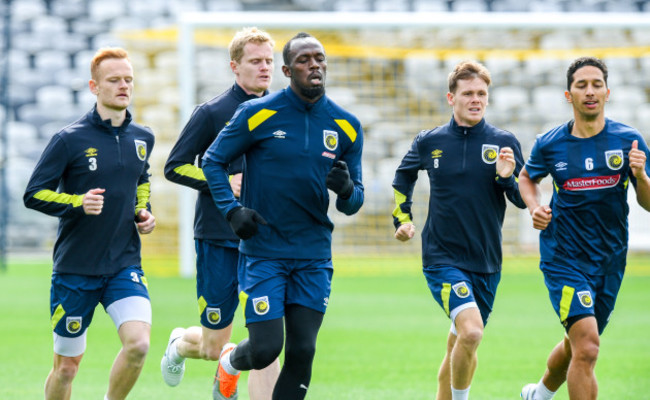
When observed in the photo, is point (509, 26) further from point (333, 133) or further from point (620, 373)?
point (333, 133)

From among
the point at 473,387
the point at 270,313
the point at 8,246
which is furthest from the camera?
the point at 8,246

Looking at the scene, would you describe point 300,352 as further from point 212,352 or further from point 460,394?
point 212,352

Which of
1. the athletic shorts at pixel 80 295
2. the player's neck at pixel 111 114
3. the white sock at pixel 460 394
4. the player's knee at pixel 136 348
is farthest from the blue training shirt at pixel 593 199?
the player's neck at pixel 111 114

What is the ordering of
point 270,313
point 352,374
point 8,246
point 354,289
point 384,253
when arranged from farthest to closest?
point 8,246, point 384,253, point 354,289, point 352,374, point 270,313

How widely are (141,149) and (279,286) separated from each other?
5.37ft

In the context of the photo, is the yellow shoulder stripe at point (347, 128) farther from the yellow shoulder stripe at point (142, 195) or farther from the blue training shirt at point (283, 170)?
the yellow shoulder stripe at point (142, 195)

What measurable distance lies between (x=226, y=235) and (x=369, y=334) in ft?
17.1

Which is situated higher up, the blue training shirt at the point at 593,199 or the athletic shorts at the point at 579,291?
the blue training shirt at the point at 593,199

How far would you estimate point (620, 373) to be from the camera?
30.6 ft

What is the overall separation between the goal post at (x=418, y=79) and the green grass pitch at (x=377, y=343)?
4.25ft

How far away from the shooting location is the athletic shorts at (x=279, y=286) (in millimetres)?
5934

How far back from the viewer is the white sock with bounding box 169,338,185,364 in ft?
25.8

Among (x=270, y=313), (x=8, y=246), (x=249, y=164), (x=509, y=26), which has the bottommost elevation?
(x=8, y=246)

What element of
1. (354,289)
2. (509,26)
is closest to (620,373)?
(354,289)
